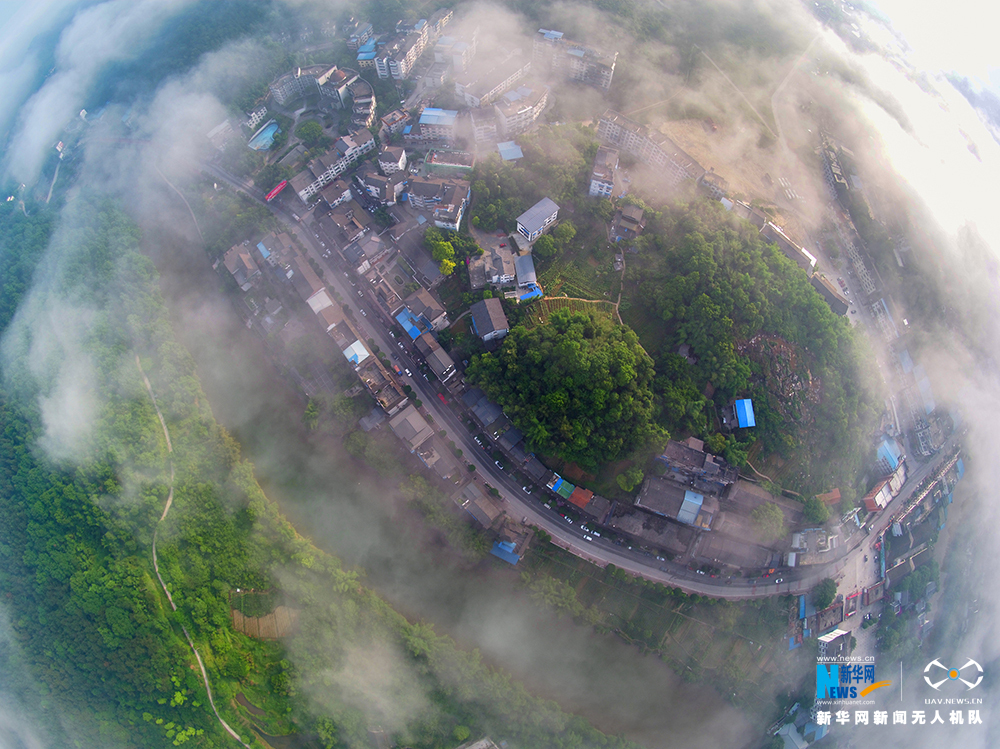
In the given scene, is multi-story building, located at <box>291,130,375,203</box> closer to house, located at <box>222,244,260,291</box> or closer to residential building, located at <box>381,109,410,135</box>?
residential building, located at <box>381,109,410,135</box>

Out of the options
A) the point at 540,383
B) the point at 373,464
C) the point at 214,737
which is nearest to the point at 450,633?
the point at 373,464

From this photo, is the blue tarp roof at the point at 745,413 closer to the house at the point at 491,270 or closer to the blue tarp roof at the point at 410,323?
the house at the point at 491,270

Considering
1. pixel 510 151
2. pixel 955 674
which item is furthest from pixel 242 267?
pixel 955 674

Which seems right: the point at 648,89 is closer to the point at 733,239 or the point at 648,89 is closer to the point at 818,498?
the point at 733,239

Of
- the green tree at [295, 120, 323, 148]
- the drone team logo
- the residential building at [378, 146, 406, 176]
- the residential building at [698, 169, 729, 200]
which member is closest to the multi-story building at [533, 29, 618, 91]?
the residential building at [698, 169, 729, 200]

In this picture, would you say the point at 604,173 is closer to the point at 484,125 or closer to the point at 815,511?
the point at 484,125

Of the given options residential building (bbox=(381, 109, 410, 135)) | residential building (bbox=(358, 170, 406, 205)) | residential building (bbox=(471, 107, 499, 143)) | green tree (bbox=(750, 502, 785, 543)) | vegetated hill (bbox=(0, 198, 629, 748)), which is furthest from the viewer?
residential building (bbox=(381, 109, 410, 135))

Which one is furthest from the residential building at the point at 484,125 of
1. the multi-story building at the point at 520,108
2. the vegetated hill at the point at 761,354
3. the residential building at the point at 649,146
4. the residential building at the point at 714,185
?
the vegetated hill at the point at 761,354
